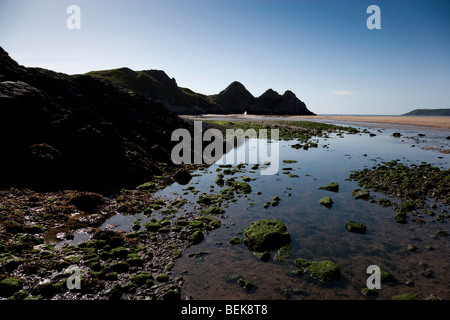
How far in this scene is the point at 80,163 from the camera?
23641mm

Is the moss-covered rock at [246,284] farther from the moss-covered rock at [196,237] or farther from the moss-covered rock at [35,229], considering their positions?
the moss-covered rock at [35,229]

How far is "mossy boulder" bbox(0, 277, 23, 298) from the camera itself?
29.8 ft

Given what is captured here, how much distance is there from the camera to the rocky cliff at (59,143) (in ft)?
67.1

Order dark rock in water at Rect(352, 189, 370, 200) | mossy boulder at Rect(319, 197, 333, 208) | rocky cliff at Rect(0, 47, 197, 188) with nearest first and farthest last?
mossy boulder at Rect(319, 197, 333, 208)
rocky cliff at Rect(0, 47, 197, 188)
dark rock in water at Rect(352, 189, 370, 200)

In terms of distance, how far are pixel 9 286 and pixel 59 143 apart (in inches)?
735

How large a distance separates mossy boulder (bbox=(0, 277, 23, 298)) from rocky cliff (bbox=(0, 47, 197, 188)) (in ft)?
41.7

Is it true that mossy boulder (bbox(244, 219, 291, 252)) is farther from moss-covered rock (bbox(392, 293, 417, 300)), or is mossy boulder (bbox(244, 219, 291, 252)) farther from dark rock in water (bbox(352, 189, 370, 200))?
dark rock in water (bbox(352, 189, 370, 200))

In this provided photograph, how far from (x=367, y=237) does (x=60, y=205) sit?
22.0 m

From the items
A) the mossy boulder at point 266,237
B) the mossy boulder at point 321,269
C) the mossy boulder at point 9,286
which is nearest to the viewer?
the mossy boulder at point 9,286

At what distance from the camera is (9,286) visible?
30.4 ft

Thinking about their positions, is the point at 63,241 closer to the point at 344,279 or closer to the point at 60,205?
the point at 60,205

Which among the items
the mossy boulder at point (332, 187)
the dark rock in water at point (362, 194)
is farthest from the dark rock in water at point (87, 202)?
the dark rock in water at point (362, 194)

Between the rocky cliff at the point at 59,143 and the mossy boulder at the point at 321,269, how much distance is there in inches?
770

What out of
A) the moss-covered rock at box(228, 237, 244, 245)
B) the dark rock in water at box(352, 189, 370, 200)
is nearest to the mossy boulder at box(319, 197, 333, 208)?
the dark rock in water at box(352, 189, 370, 200)
